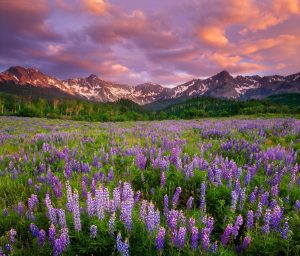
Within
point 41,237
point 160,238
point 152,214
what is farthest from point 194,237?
point 41,237

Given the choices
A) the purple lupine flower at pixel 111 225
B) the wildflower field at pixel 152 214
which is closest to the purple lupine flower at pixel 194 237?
the wildflower field at pixel 152 214

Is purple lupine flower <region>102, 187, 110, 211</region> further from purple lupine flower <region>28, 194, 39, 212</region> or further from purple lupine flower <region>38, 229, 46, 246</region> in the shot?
purple lupine flower <region>28, 194, 39, 212</region>

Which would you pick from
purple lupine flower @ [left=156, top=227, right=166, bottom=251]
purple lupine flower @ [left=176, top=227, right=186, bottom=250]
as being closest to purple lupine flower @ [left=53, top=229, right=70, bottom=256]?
purple lupine flower @ [left=156, top=227, right=166, bottom=251]

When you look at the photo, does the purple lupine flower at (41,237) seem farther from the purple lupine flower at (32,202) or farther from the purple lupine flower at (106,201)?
the purple lupine flower at (32,202)

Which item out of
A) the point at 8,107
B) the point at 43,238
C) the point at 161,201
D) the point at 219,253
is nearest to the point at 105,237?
the point at 43,238

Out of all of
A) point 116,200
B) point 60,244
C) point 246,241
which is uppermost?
point 116,200

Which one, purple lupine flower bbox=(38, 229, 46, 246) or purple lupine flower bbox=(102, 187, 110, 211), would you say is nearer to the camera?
purple lupine flower bbox=(38, 229, 46, 246)

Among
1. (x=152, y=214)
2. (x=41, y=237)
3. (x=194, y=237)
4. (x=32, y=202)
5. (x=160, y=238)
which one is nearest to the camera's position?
(x=160, y=238)

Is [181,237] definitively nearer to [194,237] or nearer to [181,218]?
[194,237]

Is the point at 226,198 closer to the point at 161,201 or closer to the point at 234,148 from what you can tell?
the point at 161,201

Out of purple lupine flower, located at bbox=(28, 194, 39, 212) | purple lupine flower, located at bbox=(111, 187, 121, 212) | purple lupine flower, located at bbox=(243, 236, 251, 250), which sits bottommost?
purple lupine flower, located at bbox=(243, 236, 251, 250)

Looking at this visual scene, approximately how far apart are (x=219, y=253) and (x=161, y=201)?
5.66 ft

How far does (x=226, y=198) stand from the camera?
4195 mm

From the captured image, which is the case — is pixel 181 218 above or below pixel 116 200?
below
